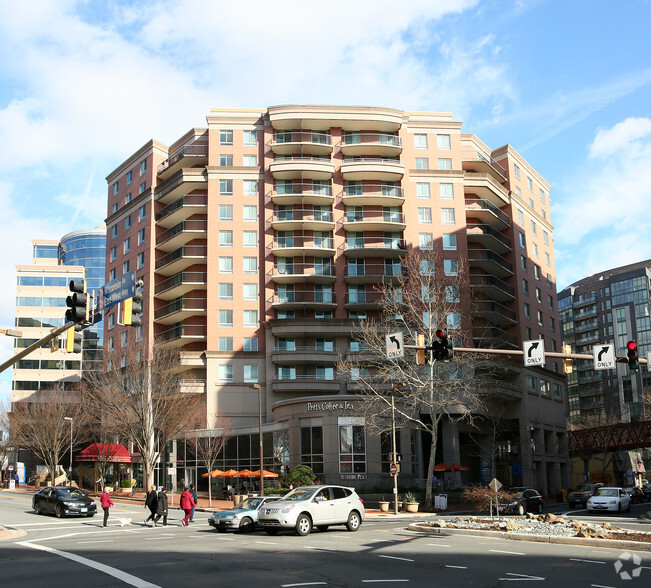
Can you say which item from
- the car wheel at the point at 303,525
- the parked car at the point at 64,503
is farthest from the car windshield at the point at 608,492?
the parked car at the point at 64,503

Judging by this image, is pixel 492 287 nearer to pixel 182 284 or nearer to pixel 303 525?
pixel 182 284

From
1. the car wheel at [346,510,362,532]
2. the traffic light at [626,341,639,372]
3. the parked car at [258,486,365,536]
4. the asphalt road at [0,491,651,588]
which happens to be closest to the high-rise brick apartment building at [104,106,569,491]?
the car wheel at [346,510,362,532]

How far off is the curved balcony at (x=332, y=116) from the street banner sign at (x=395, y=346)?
4885 cm

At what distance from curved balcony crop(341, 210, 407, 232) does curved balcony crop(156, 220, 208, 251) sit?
13.7m

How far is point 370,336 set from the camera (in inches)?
1720

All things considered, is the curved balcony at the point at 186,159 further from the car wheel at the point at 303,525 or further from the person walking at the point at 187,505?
the car wheel at the point at 303,525

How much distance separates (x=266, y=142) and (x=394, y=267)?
57.5 ft

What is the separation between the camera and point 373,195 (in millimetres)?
66188

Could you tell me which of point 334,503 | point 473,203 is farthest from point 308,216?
point 334,503

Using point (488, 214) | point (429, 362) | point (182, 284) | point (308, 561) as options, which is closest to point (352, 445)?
point (429, 362)

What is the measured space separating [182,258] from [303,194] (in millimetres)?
12916

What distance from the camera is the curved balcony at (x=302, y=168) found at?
66.2 metres

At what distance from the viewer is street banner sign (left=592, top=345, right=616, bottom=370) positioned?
21.3 m

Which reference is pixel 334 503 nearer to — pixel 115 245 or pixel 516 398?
pixel 516 398
